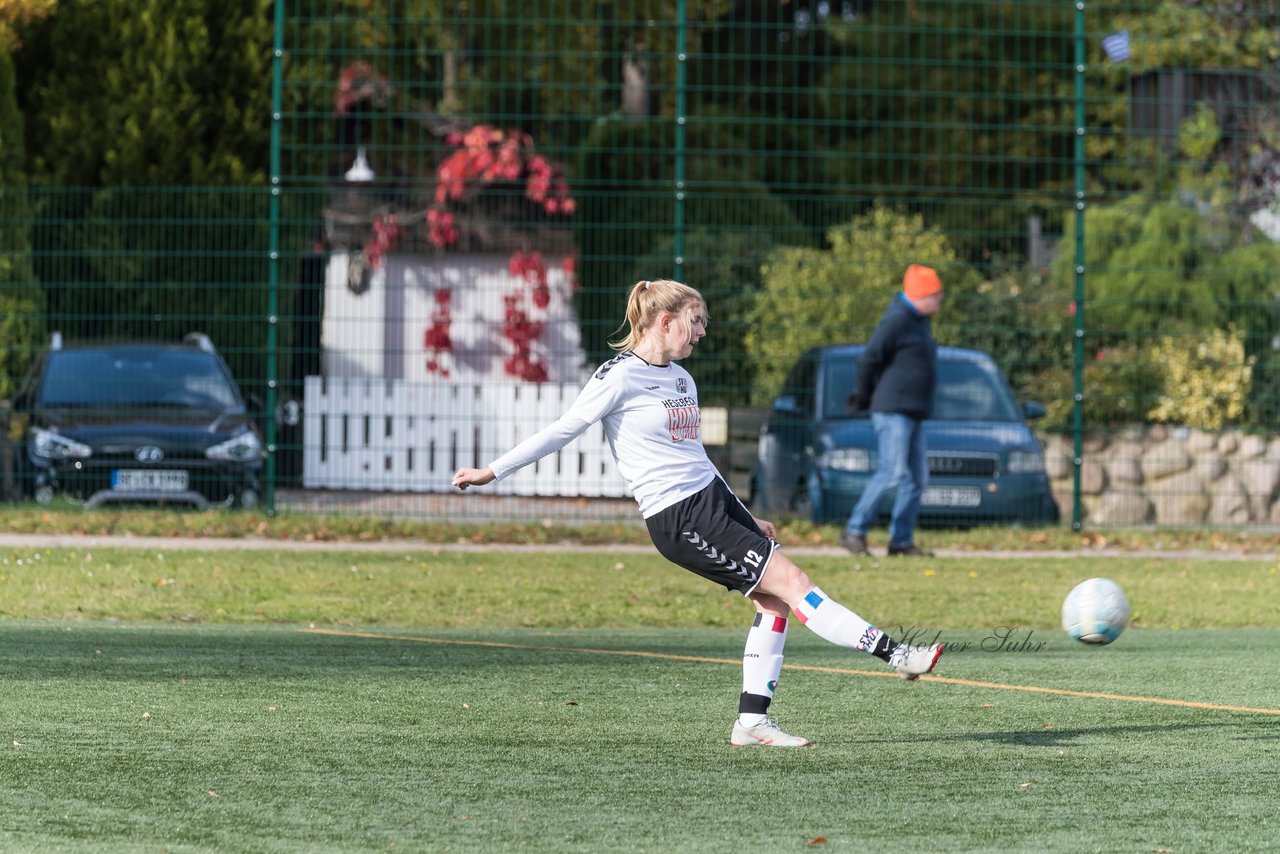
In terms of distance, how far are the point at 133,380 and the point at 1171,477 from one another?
822 cm

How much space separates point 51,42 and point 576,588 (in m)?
12.2

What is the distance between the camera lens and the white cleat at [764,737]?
6.31 m

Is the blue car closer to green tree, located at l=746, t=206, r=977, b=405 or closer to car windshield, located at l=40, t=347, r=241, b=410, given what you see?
green tree, located at l=746, t=206, r=977, b=405

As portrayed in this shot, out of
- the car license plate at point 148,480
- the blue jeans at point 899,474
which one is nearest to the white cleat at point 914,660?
the blue jeans at point 899,474

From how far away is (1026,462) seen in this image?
14.7 metres

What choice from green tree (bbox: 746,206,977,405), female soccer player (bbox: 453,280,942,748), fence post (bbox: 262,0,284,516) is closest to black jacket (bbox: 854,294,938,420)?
green tree (bbox: 746,206,977,405)

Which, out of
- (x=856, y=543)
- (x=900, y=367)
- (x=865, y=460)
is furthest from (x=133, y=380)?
(x=900, y=367)

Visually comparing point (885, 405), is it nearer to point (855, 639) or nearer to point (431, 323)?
point (431, 323)

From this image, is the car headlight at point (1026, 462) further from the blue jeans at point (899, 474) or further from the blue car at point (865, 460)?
the blue jeans at point (899, 474)

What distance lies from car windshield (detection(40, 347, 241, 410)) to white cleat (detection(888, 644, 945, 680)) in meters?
10.2

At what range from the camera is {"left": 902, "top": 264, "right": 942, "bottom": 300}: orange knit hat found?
12.9 meters

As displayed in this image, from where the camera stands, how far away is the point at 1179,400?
1536cm

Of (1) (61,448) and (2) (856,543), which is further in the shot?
(1) (61,448)

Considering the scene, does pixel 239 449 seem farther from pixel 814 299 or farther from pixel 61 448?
pixel 814 299
